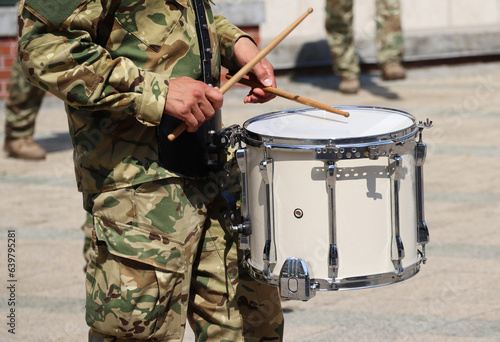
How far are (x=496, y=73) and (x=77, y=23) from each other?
7818 millimetres

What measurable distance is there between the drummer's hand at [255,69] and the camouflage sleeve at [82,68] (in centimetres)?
43

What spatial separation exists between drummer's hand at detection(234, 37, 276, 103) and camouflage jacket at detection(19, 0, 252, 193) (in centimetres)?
14

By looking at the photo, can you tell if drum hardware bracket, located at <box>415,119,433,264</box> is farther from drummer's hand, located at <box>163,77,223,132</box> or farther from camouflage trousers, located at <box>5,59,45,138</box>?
camouflage trousers, located at <box>5,59,45,138</box>

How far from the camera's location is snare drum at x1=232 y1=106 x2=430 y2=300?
91.6 inches

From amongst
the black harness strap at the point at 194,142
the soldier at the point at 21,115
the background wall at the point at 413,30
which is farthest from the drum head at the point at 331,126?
the background wall at the point at 413,30

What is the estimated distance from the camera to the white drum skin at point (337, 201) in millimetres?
2330

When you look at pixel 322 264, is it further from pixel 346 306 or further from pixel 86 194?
pixel 346 306

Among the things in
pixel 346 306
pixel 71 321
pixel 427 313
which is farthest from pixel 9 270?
pixel 427 313

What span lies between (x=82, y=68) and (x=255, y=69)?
579 millimetres

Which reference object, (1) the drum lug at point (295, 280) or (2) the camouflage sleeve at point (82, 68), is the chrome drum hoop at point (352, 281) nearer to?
(1) the drum lug at point (295, 280)

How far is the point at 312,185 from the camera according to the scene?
2.34 metres

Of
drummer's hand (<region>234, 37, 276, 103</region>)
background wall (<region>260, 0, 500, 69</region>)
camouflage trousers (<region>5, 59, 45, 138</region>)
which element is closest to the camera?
drummer's hand (<region>234, 37, 276, 103</region>)

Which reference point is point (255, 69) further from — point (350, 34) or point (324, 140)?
point (350, 34)

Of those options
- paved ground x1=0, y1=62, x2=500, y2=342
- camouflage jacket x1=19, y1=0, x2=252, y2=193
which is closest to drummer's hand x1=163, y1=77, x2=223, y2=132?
camouflage jacket x1=19, y1=0, x2=252, y2=193
